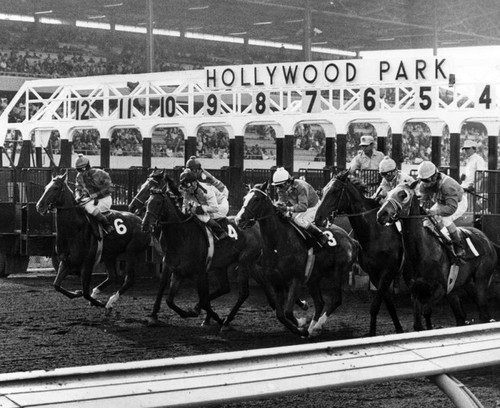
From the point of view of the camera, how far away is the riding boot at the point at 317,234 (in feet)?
32.1

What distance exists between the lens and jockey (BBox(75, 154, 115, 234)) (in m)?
11.7

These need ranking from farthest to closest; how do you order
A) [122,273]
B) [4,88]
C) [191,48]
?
[191,48] → [4,88] → [122,273]

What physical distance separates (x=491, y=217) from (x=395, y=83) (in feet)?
13.2

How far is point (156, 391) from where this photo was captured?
7.79 feet

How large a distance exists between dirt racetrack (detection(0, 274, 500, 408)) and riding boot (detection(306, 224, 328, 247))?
0.88m

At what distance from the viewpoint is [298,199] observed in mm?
9930

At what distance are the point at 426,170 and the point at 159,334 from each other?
2.94 meters

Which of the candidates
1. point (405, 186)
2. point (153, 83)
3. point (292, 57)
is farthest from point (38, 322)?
point (292, 57)

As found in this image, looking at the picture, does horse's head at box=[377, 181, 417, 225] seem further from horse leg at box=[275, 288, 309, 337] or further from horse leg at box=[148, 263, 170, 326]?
horse leg at box=[148, 263, 170, 326]

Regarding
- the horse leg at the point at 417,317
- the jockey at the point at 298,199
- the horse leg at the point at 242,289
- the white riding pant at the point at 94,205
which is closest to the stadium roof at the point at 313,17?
the white riding pant at the point at 94,205

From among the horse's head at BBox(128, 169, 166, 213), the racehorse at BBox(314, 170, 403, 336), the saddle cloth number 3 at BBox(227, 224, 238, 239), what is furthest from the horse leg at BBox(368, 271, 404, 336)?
the horse's head at BBox(128, 169, 166, 213)

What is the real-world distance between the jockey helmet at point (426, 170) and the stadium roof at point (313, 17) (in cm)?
2237

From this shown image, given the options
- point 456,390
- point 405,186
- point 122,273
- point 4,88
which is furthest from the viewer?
point 4,88

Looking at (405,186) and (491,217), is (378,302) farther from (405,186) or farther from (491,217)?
(491,217)
